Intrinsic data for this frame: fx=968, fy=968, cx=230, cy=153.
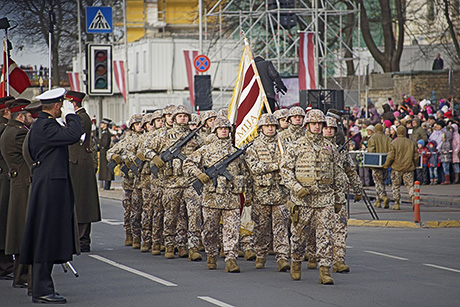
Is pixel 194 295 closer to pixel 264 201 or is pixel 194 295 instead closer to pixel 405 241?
pixel 264 201

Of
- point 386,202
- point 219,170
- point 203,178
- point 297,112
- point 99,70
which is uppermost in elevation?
point 99,70

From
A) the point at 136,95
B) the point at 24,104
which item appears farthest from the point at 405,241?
the point at 136,95

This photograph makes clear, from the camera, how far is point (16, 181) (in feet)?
36.8

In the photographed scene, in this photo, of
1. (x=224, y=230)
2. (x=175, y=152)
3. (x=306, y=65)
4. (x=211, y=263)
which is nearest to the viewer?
(x=224, y=230)

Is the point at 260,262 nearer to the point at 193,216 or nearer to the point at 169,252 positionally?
the point at 193,216

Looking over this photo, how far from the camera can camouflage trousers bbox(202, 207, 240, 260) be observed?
12.5m

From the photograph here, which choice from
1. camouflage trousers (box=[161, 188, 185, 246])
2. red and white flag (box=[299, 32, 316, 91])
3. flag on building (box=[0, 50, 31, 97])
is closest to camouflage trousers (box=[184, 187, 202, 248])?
camouflage trousers (box=[161, 188, 185, 246])

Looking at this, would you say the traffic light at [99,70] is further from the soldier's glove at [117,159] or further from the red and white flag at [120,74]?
the red and white flag at [120,74]

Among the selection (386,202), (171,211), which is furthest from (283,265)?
(386,202)

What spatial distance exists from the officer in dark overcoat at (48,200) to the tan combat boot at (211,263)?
2.90 meters

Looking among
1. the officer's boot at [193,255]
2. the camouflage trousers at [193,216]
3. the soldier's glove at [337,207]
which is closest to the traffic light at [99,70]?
the camouflage trousers at [193,216]

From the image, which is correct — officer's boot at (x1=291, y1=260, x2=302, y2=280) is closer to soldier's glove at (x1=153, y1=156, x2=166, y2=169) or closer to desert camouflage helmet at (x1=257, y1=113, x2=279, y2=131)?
desert camouflage helmet at (x1=257, y1=113, x2=279, y2=131)

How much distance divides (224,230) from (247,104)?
313 cm

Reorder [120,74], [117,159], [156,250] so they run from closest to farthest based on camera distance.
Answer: [156,250] < [117,159] < [120,74]
